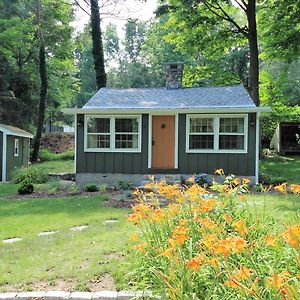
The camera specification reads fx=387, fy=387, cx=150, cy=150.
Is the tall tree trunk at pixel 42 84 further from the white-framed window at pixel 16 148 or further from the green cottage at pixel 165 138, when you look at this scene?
the green cottage at pixel 165 138

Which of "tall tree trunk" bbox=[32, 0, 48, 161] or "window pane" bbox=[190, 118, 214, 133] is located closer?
"window pane" bbox=[190, 118, 214, 133]

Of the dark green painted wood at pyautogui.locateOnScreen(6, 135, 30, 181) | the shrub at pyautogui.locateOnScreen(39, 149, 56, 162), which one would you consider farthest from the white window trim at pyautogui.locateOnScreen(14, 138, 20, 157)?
the shrub at pyautogui.locateOnScreen(39, 149, 56, 162)

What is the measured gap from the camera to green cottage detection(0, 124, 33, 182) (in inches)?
603

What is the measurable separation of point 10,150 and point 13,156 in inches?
18.4

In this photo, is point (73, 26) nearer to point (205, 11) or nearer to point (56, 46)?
point (56, 46)

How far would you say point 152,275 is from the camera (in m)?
3.48

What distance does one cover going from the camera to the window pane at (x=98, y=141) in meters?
12.3

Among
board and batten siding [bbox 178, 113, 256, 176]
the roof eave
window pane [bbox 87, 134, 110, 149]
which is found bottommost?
board and batten siding [bbox 178, 113, 256, 176]

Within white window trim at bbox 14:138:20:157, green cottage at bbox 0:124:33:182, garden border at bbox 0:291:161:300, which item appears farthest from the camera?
white window trim at bbox 14:138:20:157

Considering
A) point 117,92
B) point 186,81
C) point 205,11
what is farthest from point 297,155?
point 117,92

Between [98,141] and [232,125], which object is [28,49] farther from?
[232,125]

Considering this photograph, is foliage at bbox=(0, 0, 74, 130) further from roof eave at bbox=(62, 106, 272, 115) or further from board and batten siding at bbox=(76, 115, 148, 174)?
board and batten siding at bbox=(76, 115, 148, 174)

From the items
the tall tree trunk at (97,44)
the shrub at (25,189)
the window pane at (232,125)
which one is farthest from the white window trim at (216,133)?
the tall tree trunk at (97,44)

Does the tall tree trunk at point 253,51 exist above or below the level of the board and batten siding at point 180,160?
above
